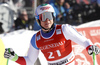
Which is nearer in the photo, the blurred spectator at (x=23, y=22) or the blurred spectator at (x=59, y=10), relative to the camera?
the blurred spectator at (x=59, y=10)

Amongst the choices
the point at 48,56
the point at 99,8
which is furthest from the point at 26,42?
the point at 99,8

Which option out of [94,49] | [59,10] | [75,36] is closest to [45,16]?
[75,36]

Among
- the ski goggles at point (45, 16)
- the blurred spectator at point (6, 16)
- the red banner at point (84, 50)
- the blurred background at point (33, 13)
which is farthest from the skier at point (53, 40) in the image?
the blurred spectator at point (6, 16)

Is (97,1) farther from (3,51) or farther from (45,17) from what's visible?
(3,51)

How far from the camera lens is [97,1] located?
644 centimetres

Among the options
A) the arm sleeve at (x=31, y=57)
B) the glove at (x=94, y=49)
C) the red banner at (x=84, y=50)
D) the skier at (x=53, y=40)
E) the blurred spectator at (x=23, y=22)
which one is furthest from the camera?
the blurred spectator at (x=23, y=22)

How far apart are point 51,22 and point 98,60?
187 cm

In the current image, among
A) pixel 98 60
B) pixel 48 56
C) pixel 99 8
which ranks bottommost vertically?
pixel 98 60

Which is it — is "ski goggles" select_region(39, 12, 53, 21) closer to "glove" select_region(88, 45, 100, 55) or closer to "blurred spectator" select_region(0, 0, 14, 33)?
"glove" select_region(88, 45, 100, 55)

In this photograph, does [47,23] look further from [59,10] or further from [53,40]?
[59,10]

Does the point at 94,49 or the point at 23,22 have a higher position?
the point at 94,49

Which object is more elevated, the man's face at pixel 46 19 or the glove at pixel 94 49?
the man's face at pixel 46 19

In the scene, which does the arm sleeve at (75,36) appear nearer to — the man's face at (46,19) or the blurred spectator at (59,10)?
the man's face at (46,19)

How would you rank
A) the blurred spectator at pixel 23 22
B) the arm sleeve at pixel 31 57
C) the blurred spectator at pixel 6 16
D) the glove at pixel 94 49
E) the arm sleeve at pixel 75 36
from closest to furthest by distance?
the glove at pixel 94 49 → the arm sleeve at pixel 75 36 → the arm sleeve at pixel 31 57 → the blurred spectator at pixel 23 22 → the blurred spectator at pixel 6 16
